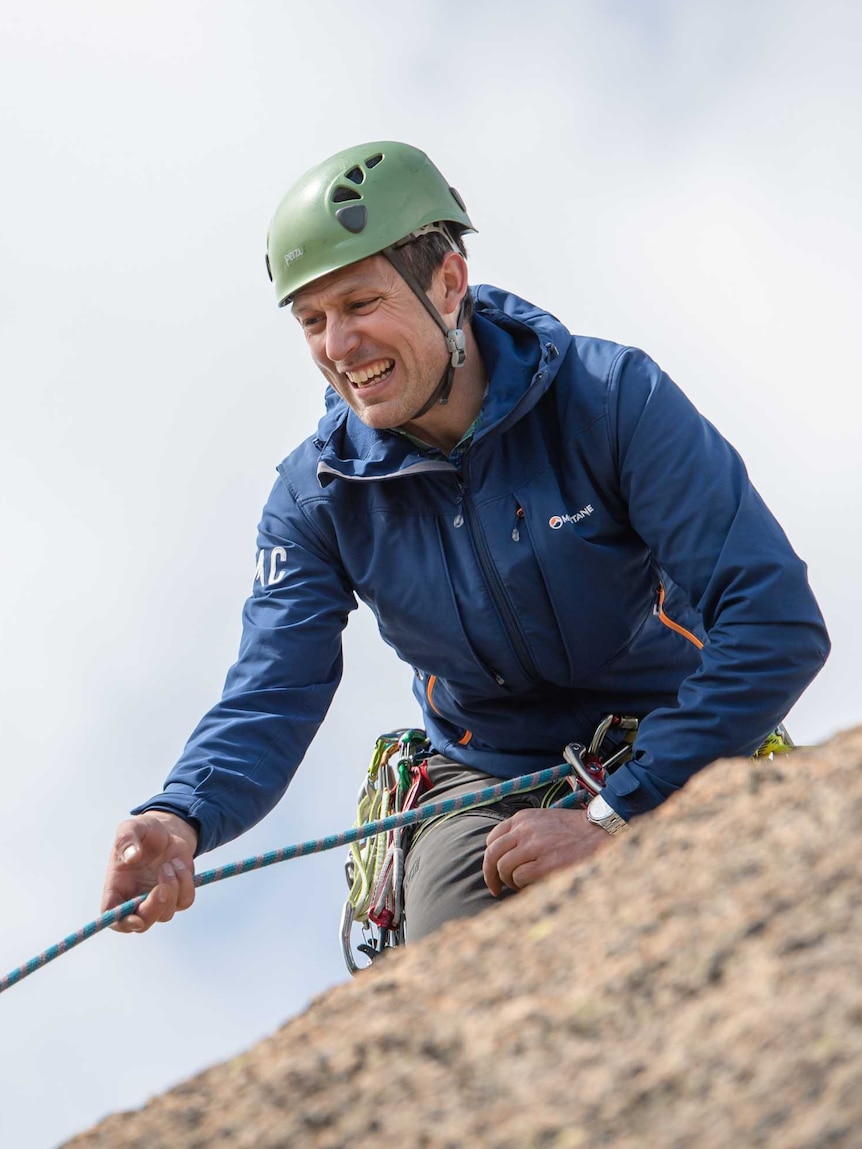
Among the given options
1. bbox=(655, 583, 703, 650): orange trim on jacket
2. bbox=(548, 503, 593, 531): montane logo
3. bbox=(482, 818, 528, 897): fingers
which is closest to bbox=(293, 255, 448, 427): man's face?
bbox=(548, 503, 593, 531): montane logo

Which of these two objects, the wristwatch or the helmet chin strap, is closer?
the wristwatch

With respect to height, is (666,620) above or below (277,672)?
below

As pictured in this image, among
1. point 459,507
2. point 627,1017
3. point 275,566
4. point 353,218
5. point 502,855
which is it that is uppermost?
point 353,218

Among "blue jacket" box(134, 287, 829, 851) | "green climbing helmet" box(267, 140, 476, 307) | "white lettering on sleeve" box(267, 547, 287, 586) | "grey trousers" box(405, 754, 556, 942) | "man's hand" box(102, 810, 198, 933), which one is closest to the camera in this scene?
"man's hand" box(102, 810, 198, 933)

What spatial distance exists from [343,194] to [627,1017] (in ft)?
14.6

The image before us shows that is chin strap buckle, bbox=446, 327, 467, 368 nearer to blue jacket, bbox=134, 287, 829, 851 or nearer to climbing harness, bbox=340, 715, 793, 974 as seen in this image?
blue jacket, bbox=134, 287, 829, 851

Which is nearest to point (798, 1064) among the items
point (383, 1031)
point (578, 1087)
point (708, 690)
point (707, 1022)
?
point (707, 1022)

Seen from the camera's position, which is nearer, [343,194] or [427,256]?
[427,256]

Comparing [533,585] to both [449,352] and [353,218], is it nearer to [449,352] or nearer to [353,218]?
[449,352]

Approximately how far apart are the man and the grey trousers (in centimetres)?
1

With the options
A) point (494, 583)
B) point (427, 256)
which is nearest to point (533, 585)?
point (494, 583)

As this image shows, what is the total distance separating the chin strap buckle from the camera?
18.4ft

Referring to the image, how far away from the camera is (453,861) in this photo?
558cm

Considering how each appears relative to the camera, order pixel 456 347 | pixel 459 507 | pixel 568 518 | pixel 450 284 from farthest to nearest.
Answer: pixel 450 284 < pixel 456 347 < pixel 459 507 < pixel 568 518
